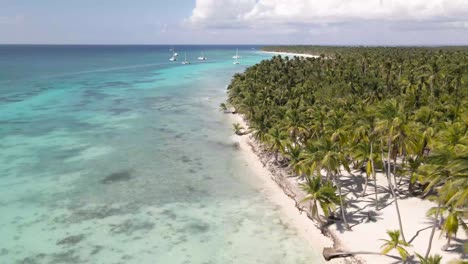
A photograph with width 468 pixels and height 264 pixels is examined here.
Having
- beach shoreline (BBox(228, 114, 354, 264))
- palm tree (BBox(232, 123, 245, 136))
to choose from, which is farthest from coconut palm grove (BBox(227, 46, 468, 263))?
palm tree (BBox(232, 123, 245, 136))

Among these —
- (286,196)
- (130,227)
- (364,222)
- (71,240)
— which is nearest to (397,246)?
(364,222)

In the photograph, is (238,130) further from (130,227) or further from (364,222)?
(364,222)

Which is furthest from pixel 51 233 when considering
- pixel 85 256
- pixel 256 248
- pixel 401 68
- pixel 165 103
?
pixel 401 68

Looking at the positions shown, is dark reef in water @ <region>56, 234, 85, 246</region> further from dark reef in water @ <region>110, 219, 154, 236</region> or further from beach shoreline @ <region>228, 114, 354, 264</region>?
beach shoreline @ <region>228, 114, 354, 264</region>

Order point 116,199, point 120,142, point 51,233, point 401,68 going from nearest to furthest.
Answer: point 51,233
point 116,199
point 120,142
point 401,68

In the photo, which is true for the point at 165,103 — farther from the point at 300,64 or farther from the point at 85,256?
the point at 85,256

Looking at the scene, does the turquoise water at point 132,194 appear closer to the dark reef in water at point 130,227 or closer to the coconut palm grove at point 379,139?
the dark reef in water at point 130,227
